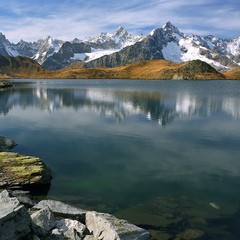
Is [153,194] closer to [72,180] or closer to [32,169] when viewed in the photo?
[72,180]

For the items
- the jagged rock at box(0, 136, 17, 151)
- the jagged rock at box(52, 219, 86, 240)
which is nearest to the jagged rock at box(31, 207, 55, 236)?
the jagged rock at box(52, 219, 86, 240)

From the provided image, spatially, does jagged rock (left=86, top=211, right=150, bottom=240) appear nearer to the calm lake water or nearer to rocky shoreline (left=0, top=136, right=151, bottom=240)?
rocky shoreline (left=0, top=136, right=151, bottom=240)

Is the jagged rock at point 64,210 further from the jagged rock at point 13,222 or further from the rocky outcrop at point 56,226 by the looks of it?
the jagged rock at point 13,222

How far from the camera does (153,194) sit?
21234 millimetres

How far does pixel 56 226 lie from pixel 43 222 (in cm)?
87

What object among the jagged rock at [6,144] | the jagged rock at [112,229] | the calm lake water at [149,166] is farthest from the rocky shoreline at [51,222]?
the jagged rock at [6,144]

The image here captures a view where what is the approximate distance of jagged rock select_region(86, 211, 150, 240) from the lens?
540 inches

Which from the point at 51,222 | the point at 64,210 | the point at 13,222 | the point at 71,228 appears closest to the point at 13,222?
the point at 13,222

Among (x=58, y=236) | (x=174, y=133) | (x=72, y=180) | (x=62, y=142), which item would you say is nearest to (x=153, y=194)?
(x=72, y=180)

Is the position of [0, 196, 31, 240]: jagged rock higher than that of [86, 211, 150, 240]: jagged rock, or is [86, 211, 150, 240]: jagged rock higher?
[0, 196, 31, 240]: jagged rock

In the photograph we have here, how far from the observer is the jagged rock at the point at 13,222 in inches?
467

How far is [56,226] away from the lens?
14.8 meters

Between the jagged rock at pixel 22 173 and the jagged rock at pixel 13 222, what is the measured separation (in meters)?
9.33

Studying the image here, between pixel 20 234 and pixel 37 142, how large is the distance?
25091mm
